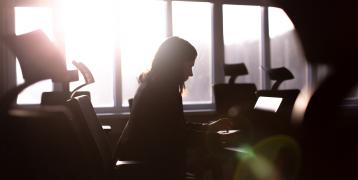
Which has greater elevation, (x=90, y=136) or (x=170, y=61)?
(x=170, y=61)

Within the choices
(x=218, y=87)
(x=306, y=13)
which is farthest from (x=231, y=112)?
(x=306, y=13)

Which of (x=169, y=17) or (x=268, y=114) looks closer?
(x=268, y=114)

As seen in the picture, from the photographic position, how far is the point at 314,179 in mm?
764

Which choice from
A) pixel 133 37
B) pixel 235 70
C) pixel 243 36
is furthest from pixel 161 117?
pixel 243 36

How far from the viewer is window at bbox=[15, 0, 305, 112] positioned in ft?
18.6

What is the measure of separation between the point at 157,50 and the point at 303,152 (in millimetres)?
1756

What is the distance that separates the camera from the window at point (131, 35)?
18.6 feet

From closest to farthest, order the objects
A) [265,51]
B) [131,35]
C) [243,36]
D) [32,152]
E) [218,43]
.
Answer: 1. [32,152]
2. [131,35]
3. [218,43]
4. [243,36]
5. [265,51]

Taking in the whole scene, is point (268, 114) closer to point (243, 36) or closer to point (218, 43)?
point (218, 43)

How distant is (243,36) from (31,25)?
3156 mm

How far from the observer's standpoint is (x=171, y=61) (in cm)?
236

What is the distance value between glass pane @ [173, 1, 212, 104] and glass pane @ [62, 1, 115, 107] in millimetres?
1028

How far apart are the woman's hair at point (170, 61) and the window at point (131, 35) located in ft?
10.8

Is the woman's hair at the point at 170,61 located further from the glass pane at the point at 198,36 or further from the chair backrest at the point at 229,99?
the glass pane at the point at 198,36
